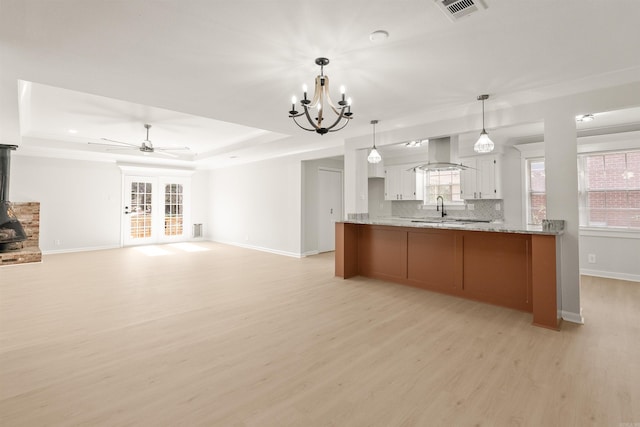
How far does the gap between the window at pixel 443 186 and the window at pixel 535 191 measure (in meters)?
1.21

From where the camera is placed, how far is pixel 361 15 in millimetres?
2084

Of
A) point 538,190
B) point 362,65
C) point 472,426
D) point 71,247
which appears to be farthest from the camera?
point 71,247

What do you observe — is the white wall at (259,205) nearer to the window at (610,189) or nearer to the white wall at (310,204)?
the white wall at (310,204)

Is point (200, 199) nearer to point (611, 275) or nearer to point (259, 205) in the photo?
point (259, 205)

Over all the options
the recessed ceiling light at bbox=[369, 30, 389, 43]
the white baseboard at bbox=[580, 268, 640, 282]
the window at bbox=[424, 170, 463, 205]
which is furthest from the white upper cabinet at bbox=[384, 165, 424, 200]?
the recessed ceiling light at bbox=[369, 30, 389, 43]

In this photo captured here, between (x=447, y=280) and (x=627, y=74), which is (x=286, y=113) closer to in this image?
(x=447, y=280)

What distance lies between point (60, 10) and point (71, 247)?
7606 millimetres

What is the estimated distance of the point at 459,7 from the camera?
6.50ft

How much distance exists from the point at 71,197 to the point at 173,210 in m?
2.52

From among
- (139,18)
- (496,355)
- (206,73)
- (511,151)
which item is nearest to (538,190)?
(511,151)

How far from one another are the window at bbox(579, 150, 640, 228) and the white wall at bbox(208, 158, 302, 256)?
535cm

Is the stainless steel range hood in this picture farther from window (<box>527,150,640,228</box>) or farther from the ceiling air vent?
window (<box>527,150,640,228</box>)

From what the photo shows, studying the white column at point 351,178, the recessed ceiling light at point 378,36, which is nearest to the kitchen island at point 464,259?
the white column at point 351,178

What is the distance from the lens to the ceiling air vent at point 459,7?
193cm
